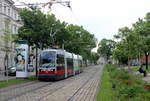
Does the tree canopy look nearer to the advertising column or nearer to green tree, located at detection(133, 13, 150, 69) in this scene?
the advertising column

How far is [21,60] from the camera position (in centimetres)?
3016

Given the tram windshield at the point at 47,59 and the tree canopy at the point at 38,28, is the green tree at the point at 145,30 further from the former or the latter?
the tram windshield at the point at 47,59

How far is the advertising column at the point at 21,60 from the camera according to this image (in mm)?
29969

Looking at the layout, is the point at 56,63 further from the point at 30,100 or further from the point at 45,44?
the point at 30,100

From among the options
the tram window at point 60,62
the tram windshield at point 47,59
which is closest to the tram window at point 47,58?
the tram windshield at point 47,59

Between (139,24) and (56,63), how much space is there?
38755 mm

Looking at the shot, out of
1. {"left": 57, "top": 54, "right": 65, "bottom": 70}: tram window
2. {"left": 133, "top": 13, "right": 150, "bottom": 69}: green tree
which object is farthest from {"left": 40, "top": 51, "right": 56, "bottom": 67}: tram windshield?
{"left": 133, "top": 13, "right": 150, "bottom": 69}: green tree

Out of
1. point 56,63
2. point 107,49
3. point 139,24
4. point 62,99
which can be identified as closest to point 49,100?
point 62,99

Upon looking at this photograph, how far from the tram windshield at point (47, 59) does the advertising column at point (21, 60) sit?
2275mm

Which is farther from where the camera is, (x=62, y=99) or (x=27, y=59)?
(x=27, y=59)

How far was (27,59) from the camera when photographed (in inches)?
1206

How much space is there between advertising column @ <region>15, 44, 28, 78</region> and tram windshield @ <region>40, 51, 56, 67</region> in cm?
228

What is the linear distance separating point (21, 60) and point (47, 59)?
3.17m

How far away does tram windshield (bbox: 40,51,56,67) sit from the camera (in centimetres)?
2841
